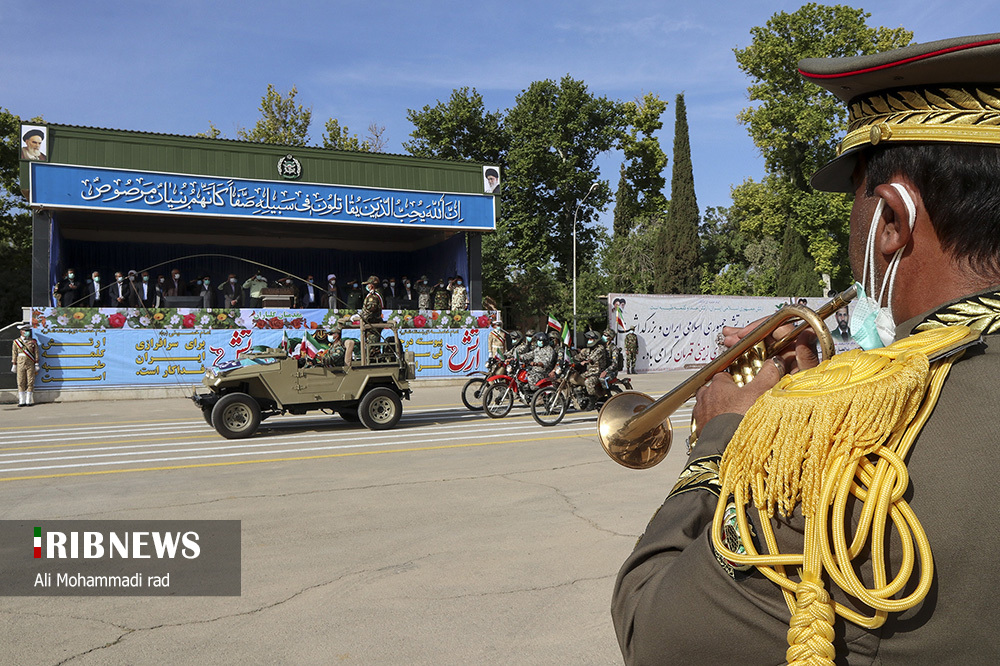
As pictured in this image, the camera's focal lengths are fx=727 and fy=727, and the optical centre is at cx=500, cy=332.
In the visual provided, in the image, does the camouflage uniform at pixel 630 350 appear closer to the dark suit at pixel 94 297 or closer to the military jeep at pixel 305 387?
the military jeep at pixel 305 387

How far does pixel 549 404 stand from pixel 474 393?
2.11 meters

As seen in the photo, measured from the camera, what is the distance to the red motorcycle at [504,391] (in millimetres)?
12695

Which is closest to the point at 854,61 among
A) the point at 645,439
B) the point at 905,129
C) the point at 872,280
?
the point at 905,129

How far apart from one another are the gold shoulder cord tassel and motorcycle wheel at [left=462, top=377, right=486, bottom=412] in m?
12.2

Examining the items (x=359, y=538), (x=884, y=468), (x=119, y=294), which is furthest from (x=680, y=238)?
(x=884, y=468)

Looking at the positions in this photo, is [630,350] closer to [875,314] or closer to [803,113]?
[803,113]

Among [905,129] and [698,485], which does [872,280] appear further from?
[698,485]

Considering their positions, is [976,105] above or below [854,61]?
below

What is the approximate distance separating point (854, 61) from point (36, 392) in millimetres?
20899

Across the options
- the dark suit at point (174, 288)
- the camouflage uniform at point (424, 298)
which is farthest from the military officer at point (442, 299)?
the dark suit at point (174, 288)

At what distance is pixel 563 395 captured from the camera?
39.8 feet

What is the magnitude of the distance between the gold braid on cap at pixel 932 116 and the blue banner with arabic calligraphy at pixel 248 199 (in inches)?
919

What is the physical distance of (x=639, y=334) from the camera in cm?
2462

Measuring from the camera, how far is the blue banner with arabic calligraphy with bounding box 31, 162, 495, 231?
20.7m
